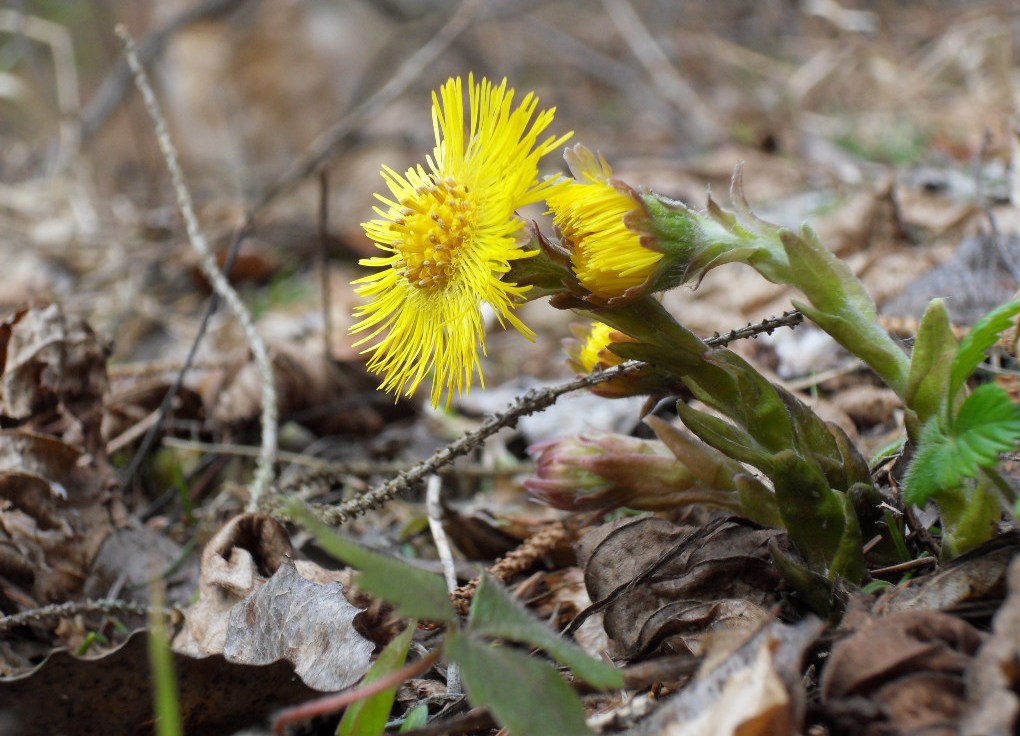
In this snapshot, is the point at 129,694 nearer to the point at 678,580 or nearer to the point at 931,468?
the point at 678,580

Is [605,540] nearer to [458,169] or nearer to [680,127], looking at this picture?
[458,169]

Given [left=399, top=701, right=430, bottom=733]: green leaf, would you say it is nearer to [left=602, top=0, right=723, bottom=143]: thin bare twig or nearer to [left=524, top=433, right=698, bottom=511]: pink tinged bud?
[left=524, top=433, right=698, bottom=511]: pink tinged bud

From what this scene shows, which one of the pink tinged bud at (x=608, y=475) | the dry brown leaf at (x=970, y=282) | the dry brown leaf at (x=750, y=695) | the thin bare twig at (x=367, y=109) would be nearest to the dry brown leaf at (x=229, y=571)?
the pink tinged bud at (x=608, y=475)

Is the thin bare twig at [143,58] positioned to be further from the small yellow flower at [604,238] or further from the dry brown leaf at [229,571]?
the small yellow flower at [604,238]

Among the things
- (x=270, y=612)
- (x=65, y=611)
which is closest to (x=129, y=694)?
(x=270, y=612)

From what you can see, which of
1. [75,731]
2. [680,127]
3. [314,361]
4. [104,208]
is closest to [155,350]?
[314,361]

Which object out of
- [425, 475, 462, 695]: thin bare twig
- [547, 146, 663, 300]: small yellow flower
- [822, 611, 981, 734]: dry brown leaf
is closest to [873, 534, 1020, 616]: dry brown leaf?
[822, 611, 981, 734]: dry brown leaf
